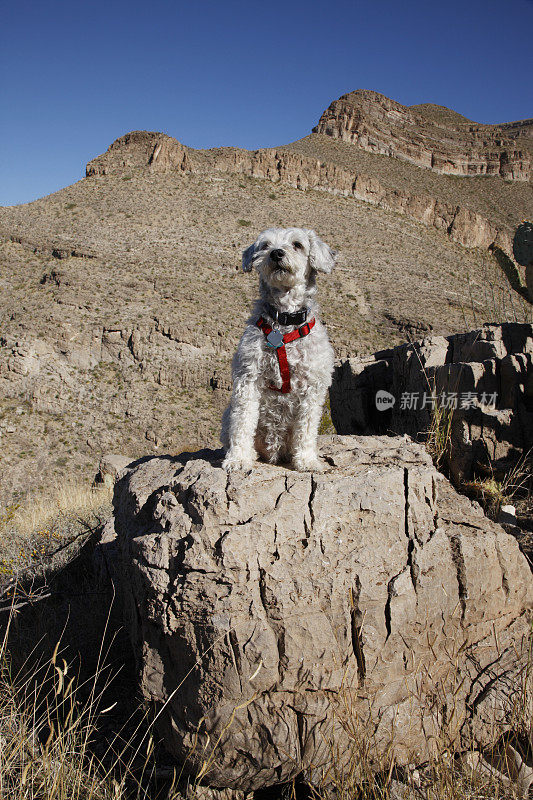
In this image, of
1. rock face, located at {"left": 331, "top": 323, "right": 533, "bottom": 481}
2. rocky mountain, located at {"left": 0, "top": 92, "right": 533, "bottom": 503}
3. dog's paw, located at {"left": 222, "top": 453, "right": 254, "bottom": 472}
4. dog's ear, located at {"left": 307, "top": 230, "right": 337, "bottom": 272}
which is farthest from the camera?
rocky mountain, located at {"left": 0, "top": 92, "right": 533, "bottom": 503}

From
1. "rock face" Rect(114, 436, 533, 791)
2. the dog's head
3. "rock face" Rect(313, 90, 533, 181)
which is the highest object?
"rock face" Rect(313, 90, 533, 181)

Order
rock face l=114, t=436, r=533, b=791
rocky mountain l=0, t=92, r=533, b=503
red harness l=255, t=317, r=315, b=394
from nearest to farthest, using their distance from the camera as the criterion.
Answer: rock face l=114, t=436, r=533, b=791 → red harness l=255, t=317, r=315, b=394 → rocky mountain l=0, t=92, r=533, b=503

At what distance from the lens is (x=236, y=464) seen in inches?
135

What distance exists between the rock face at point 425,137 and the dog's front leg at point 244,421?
106029 millimetres

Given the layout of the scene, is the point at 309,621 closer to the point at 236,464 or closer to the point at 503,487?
the point at 236,464

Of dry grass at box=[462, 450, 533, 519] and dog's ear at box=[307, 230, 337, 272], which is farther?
dry grass at box=[462, 450, 533, 519]

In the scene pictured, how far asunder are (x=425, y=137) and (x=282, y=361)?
403 feet

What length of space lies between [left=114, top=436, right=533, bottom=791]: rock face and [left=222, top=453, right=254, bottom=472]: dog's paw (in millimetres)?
76

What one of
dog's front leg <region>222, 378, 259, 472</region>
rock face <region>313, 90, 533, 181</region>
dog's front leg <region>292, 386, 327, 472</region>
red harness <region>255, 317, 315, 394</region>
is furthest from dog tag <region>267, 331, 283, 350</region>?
rock face <region>313, 90, 533, 181</region>

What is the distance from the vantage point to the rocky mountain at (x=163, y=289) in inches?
1141

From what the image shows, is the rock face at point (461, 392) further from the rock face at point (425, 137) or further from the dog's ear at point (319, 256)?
the rock face at point (425, 137)

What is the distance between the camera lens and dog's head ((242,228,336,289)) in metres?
3.54

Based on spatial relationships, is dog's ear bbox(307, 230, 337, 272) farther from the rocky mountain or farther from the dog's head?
the rocky mountain

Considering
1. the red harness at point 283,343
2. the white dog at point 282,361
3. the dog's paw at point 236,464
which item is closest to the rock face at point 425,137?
the white dog at point 282,361
